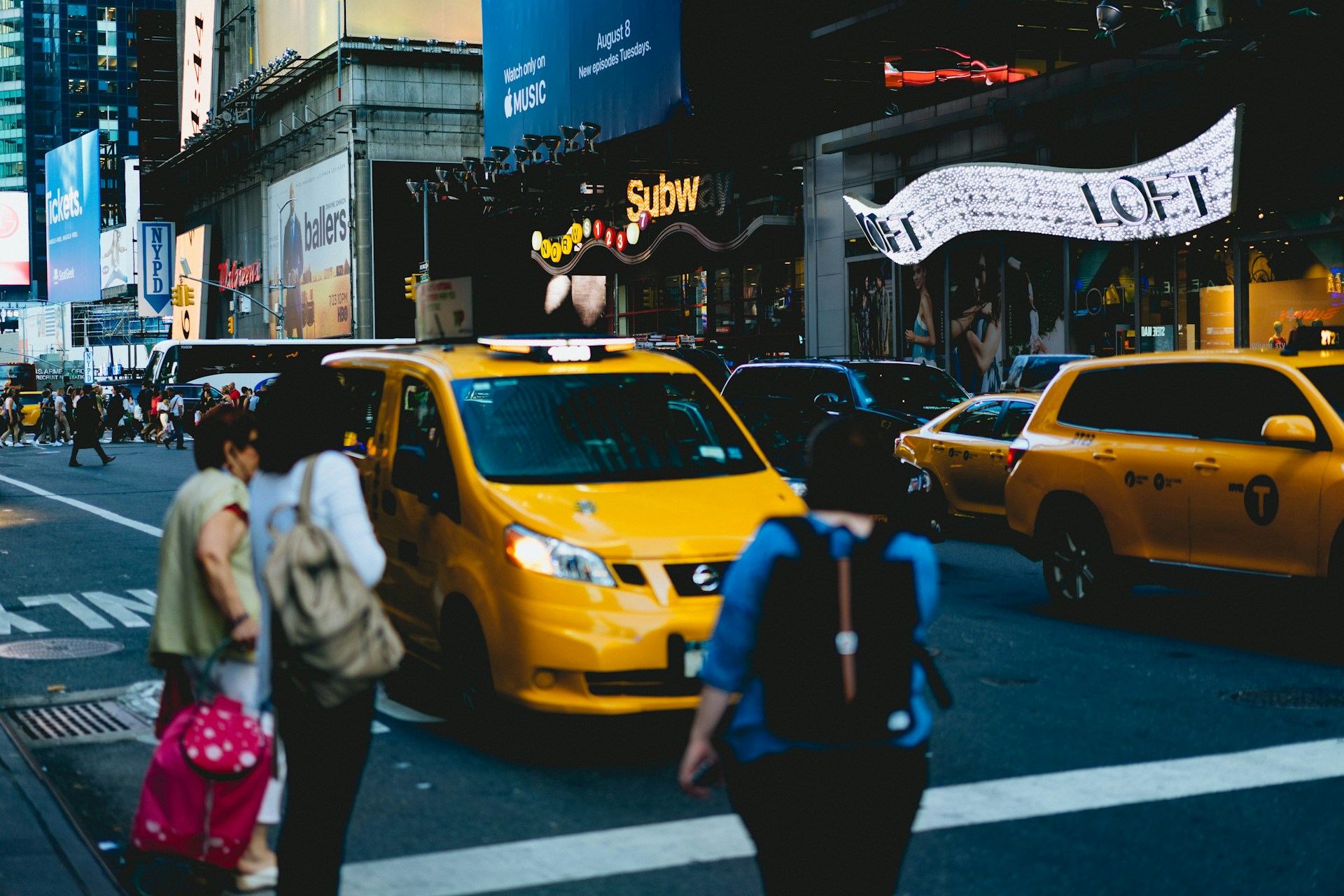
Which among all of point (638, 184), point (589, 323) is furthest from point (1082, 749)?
point (589, 323)

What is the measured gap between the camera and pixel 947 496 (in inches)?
606

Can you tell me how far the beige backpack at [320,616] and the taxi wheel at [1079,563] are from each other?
285 inches

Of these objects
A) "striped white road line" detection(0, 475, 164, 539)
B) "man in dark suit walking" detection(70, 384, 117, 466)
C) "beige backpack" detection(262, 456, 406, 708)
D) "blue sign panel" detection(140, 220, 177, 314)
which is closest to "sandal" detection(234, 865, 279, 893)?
"beige backpack" detection(262, 456, 406, 708)

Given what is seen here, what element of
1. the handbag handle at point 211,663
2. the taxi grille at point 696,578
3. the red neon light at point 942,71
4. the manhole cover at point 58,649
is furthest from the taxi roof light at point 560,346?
the red neon light at point 942,71

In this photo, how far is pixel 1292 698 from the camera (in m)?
8.00

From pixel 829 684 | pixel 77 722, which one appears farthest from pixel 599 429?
pixel 829 684

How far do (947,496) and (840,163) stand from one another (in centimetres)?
1943

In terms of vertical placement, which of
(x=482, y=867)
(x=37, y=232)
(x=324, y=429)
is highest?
(x=37, y=232)

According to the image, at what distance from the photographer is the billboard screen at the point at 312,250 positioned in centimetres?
7612

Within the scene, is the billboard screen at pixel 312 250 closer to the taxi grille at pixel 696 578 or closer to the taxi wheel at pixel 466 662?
the taxi wheel at pixel 466 662

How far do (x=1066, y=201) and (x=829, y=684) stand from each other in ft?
80.0

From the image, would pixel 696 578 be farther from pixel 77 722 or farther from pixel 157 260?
pixel 157 260

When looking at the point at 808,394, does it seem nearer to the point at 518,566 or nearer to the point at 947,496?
the point at 947,496

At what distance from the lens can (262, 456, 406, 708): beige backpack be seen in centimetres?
417
